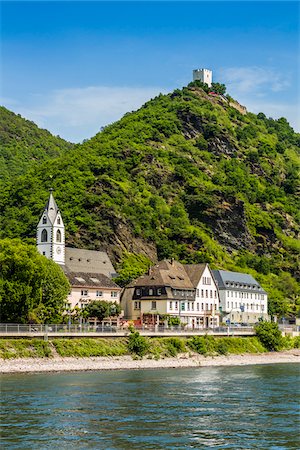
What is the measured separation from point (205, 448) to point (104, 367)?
3742 centimetres

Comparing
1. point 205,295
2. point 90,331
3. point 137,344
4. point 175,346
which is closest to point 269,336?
point 205,295

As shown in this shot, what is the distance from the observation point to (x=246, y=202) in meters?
188

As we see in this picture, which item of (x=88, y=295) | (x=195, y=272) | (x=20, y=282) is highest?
(x=195, y=272)

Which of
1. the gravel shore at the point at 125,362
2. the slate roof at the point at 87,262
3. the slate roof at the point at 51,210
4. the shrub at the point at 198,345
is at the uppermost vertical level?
the slate roof at the point at 51,210

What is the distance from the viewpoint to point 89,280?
110 metres

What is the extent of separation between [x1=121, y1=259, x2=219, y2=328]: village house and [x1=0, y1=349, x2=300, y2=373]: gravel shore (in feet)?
53.4

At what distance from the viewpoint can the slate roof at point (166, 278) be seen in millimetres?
108562

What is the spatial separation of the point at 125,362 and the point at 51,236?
4631 cm

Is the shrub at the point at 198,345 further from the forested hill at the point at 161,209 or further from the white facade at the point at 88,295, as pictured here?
the forested hill at the point at 161,209

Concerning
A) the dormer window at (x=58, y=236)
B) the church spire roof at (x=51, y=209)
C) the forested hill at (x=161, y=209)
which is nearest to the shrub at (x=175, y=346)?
the dormer window at (x=58, y=236)

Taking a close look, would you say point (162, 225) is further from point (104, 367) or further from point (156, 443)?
point (156, 443)

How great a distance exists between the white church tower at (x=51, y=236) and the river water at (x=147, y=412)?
51.5 metres

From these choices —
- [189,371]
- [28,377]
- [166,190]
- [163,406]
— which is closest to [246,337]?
[189,371]

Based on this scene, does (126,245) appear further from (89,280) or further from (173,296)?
(173,296)
